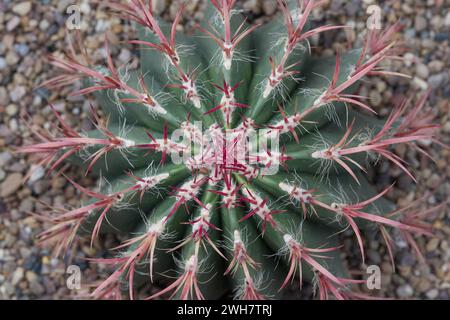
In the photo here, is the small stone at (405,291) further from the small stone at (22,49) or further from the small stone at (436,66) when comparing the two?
the small stone at (22,49)

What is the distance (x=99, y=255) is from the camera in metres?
1.82

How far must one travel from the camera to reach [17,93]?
1912mm

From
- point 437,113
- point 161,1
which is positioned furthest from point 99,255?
point 437,113

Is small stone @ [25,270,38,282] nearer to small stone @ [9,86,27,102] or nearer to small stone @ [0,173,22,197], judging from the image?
small stone @ [0,173,22,197]

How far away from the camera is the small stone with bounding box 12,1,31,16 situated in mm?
1945

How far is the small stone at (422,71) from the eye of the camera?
1860 mm

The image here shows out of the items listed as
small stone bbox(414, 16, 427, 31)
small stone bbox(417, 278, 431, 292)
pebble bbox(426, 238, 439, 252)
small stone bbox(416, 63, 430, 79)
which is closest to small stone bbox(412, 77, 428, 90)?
small stone bbox(416, 63, 430, 79)

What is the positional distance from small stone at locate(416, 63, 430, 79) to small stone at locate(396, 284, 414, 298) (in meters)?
0.76

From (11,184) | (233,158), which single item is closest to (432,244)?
(233,158)

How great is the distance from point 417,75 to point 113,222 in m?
1.22

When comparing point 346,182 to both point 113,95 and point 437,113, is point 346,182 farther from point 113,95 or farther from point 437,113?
point 113,95

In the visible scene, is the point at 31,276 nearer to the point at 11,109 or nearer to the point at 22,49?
the point at 11,109

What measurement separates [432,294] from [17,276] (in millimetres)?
1479

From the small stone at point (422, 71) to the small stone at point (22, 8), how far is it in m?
1.50
